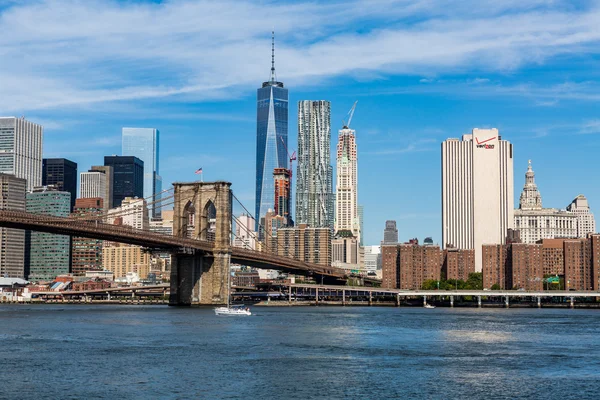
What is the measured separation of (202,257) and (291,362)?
63838 mm

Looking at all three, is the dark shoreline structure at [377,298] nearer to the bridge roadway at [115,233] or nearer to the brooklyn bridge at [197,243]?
the bridge roadway at [115,233]

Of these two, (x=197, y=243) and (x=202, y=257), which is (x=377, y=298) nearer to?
(x=202, y=257)

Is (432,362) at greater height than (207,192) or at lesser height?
lesser

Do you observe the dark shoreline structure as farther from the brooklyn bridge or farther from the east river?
the east river

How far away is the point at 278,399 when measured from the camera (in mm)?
37812

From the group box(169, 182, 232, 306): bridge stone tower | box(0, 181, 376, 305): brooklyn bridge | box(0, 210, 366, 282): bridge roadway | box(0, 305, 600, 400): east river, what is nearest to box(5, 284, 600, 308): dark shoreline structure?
box(0, 210, 366, 282): bridge roadway

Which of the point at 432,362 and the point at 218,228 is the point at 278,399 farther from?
the point at 218,228

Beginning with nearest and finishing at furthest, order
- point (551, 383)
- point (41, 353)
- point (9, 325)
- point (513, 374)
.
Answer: point (551, 383) → point (513, 374) → point (41, 353) → point (9, 325)

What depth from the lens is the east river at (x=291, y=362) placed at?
39.8 meters

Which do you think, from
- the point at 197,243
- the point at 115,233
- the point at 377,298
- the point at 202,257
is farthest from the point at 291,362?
the point at 377,298

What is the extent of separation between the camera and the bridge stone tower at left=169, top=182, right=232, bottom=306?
110375 mm

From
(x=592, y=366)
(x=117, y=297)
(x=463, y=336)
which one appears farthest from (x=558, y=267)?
(x=592, y=366)

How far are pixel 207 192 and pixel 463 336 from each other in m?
54.9

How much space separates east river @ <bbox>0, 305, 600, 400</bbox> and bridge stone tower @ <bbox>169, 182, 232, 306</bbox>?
33.7 meters
